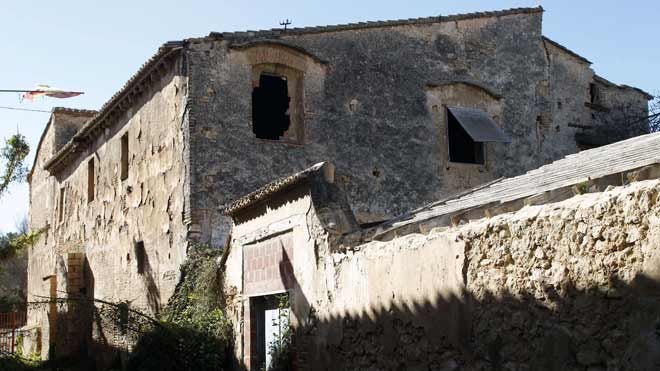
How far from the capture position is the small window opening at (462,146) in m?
16.5

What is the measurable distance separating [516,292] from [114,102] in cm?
1305

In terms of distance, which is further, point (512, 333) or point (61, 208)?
point (61, 208)

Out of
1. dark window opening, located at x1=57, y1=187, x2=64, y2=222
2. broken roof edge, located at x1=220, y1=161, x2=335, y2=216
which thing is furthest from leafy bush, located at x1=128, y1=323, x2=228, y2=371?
dark window opening, located at x1=57, y1=187, x2=64, y2=222

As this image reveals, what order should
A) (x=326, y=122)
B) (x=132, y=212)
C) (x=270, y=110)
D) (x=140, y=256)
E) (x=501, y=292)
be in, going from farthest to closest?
(x=132, y=212), (x=140, y=256), (x=270, y=110), (x=326, y=122), (x=501, y=292)

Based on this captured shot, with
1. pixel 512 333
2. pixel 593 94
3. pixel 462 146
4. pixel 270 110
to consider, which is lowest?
pixel 512 333

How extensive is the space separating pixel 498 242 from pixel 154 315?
33.7 feet

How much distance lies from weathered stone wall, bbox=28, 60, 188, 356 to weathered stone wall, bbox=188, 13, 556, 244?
0.63 meters

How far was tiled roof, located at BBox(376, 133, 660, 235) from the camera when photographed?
6.20 meters

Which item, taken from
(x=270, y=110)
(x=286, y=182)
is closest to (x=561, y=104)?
(x=270, y=110)

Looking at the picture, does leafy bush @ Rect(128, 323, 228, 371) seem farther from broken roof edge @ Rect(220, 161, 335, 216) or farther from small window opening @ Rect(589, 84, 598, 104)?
small window opening @ Rect(589, 84, 598, 104)

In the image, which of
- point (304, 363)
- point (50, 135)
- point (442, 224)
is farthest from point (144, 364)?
point (50, 135)

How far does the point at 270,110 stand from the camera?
15.1m

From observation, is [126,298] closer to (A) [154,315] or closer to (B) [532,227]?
(A) [154,315]

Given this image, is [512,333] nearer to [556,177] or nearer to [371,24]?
[556,177]
